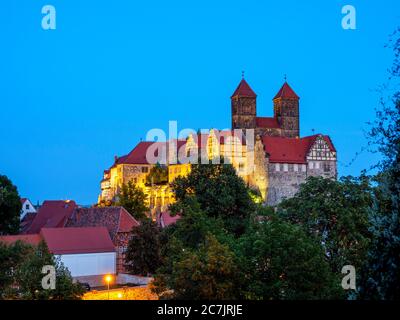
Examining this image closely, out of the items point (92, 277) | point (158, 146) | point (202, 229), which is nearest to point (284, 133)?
point (158, 146)

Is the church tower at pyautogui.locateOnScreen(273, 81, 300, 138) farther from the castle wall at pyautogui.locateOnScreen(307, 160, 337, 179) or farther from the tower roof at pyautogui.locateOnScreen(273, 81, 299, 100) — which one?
the castle wall at pyautogui.locateOnScreen(307, 160, 337, 179)

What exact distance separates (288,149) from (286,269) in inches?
3004

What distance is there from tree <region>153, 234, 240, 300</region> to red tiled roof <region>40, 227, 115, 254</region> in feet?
84.4

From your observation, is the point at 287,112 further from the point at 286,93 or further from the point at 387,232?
the point at 387,232

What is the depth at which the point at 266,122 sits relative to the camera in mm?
119875

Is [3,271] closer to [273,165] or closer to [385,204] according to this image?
[385,204]

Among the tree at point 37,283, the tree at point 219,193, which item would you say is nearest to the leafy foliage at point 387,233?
the tree at point 37,283

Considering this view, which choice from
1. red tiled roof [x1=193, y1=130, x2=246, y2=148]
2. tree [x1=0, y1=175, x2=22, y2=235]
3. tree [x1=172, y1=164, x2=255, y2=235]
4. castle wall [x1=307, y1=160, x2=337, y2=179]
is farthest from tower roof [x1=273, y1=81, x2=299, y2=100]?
tree [x1=172, y1=164, x2=255, y2=235]

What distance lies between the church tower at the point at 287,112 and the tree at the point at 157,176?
93.8 ft

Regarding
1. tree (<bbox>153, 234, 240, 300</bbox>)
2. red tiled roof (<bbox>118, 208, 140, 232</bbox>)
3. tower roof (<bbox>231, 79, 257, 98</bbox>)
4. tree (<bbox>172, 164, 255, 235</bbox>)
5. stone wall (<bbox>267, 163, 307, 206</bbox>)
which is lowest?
tree (<bbox>153, 234, 240, 300</bbox>)

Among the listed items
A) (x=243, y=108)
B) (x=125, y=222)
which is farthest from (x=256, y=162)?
(x=125, y=222)

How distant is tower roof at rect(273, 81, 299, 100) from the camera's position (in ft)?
410

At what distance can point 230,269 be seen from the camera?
69.0ft
